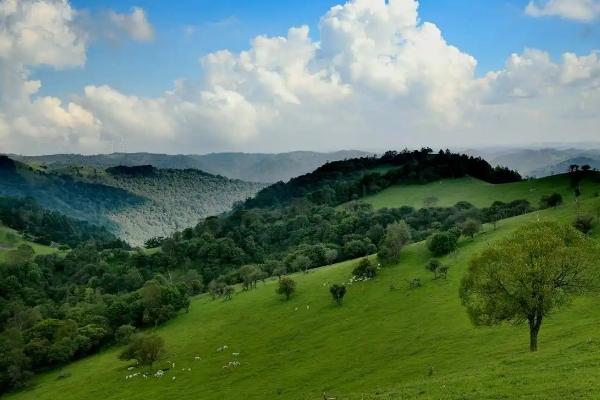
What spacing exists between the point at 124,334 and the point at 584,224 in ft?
374

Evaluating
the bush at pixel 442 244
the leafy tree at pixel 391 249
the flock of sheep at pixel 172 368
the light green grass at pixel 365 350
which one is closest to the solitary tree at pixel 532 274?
the light green grass at pixel 365 350

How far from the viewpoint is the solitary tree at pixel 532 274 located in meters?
53.0

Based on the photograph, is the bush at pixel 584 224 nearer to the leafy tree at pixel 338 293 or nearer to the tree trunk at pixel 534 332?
the leafy tree at pixel 338 293

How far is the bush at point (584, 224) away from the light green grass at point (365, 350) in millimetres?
11342

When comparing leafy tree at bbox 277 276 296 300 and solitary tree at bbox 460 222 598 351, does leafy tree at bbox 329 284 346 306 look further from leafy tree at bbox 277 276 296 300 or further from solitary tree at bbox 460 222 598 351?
solitary tree at bbox 460 222 598 351

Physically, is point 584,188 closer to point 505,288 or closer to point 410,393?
point 505,288

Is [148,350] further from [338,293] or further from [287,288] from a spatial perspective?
[338,293]

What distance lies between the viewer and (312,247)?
604ft

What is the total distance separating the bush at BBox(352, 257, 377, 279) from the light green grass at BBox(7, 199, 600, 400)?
8.18 ft

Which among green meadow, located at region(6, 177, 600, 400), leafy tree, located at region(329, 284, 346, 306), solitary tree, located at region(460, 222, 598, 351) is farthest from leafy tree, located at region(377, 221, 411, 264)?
solitary tree, located at region(460, 222, 598, 351)

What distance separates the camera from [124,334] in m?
137

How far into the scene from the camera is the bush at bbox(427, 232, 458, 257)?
398 feet

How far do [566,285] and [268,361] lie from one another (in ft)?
172

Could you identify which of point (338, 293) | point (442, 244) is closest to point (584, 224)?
point (442, 244)
